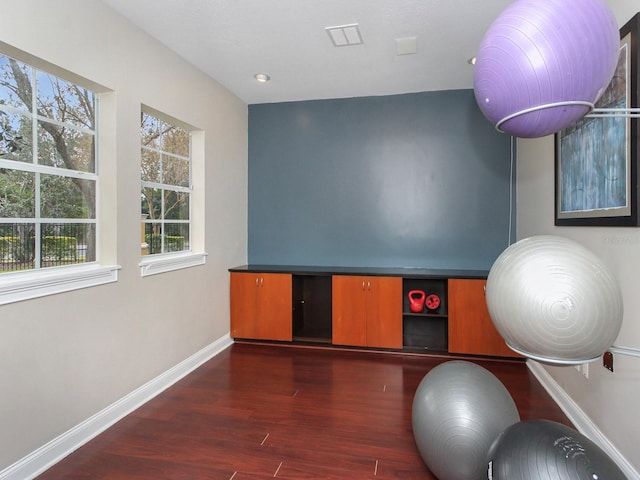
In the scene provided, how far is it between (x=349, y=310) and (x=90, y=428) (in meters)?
2.35

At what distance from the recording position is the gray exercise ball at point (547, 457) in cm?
127

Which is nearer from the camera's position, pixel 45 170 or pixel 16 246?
pixel 16 246

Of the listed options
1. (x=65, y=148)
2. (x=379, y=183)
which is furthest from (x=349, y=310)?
(x=65, y=148)

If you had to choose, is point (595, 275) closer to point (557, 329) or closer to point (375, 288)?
point (557, 329)

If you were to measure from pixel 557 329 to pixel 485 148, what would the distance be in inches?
130

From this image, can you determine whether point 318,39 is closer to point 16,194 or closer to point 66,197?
point 66,197

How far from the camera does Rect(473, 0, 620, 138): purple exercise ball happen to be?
1.14 metres

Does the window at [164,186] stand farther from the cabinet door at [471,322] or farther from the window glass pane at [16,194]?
the cabinet door at [471,322]

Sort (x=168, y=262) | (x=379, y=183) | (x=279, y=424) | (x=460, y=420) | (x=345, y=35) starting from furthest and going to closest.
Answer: (x=379, y=183) → (x=168, y=262) → (x=345, y=35) → (x=279, y=424) → (x=460, y=420)

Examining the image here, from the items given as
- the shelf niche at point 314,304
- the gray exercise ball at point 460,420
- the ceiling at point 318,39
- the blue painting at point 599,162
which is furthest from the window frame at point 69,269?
the blue painting at point 599,162

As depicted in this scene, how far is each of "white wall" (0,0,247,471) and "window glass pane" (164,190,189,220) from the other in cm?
20

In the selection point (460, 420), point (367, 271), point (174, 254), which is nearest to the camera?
point (460, 420)

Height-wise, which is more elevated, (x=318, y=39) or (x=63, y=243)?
(x=318, y=39)

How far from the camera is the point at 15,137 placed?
197 cm
